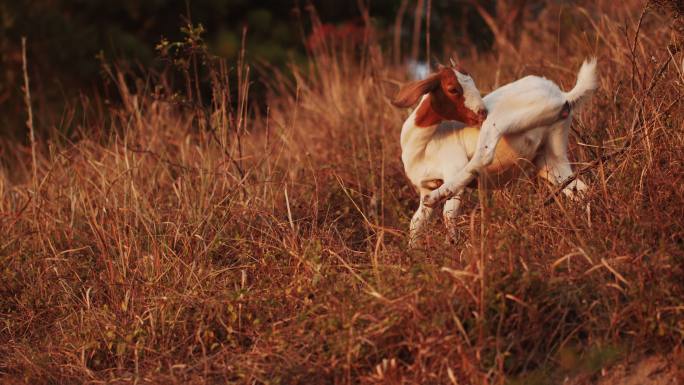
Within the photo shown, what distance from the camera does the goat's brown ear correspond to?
3.12 m

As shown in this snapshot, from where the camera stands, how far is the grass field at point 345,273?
2.80m

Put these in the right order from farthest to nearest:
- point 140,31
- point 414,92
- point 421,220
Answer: point 140,31, point 421,220, point 414,92

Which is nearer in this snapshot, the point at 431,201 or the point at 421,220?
the point at 431,201

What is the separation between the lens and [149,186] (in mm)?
4543

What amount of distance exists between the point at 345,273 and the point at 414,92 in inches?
28.2

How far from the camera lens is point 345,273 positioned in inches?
130

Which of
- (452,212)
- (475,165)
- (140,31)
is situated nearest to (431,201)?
(452,212)

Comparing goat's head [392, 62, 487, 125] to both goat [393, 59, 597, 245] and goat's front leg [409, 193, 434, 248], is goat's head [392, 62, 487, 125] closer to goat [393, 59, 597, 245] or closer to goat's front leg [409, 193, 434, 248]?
goat [393, 59, 597, 245]

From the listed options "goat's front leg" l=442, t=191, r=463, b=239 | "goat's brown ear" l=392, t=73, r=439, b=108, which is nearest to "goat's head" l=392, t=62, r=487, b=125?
"goat's brown ear" l=392, t=73, r=439, b=108

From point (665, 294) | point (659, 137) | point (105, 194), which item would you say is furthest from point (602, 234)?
point (105, 194)

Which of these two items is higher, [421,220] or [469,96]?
Answer: [469,96]

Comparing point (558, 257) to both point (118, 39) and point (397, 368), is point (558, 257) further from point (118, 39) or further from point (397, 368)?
point (118, 39)

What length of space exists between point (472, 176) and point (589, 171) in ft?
1.99

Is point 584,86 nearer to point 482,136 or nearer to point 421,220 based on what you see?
point 482,136
